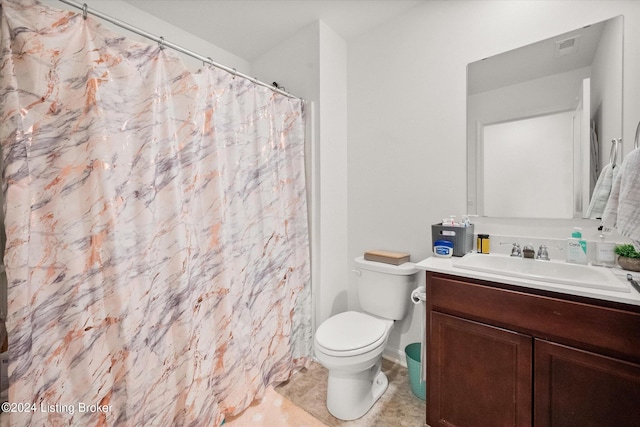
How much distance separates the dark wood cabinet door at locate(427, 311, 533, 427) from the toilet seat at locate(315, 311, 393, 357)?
1.04 feet

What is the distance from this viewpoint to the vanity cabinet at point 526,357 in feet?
3.05

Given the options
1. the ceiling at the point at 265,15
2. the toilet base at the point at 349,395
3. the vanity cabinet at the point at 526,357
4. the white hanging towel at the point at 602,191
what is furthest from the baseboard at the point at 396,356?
the ceiling at the point at 265,15

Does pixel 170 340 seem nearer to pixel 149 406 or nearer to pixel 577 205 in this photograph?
pixel 149 406

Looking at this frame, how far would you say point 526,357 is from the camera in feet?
3.54

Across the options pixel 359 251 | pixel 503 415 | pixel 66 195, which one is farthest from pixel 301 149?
pixel 503 415

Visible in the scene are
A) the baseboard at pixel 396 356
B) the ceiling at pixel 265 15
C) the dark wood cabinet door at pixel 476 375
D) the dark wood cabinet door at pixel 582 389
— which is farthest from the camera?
the baseboard at pixel 396 356

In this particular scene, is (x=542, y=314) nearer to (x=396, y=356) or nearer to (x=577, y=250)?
(x=577, y=250)

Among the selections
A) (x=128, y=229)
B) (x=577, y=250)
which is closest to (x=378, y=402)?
(x=577, y=250)

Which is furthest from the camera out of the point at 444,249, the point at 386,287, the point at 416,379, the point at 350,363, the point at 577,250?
the point at 386,287

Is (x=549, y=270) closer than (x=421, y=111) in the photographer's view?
Yes

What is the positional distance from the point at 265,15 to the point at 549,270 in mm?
2368

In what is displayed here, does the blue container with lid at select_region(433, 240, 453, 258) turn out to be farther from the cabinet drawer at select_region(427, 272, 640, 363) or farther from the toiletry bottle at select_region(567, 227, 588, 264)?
the toiletry bottle at select_region(567, 227, 588, 264)

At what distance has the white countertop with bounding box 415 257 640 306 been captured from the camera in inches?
36.3

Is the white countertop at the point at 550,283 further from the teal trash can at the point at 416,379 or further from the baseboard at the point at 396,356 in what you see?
the baseboard at the point at 396,356
